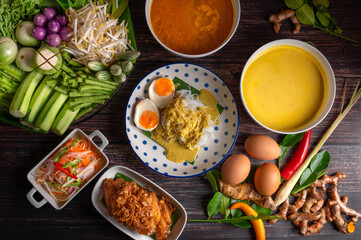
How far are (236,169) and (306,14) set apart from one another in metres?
1.26

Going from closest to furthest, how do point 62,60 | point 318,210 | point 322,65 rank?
point 62,60 < point 322,65 < point 318,210

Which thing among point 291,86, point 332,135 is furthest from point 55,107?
point 332,135

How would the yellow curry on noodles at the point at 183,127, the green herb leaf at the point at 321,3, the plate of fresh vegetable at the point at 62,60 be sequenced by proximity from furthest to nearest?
the green herb leaf at the point at 321,3 → the yellow curry on noodles at the point at 183,127 → the plate of fresh vegetable at the point at 62,60

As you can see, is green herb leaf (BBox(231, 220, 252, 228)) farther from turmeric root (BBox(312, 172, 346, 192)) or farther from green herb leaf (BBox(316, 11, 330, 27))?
green herb leaf (BBox(316, 11, 330, 27))

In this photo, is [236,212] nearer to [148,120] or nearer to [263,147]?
[263,147]


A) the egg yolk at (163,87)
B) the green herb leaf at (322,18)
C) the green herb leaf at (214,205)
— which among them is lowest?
the green herb leaf at (214,205)

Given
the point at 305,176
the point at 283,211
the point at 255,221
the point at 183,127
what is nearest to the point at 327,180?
the point at 305,176

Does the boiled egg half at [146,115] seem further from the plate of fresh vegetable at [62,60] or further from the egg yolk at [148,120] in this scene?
the plate of fresh vegetable at [62,60]

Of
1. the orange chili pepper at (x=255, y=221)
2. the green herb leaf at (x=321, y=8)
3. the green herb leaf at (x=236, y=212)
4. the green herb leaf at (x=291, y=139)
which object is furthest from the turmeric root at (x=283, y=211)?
the green herb leaf at (x=321, y=8)

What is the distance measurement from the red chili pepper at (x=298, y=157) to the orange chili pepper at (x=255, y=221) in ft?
1.19

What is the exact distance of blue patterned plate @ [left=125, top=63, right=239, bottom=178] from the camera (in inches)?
84.7

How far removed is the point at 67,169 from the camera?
205cm

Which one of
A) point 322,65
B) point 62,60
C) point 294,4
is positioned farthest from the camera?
point 294,4

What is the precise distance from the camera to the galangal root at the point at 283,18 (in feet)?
7.29
